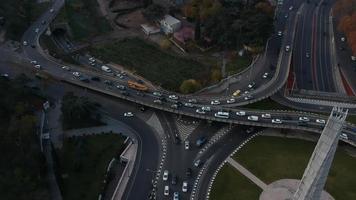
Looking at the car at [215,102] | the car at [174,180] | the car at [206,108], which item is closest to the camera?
the car at [174,180]

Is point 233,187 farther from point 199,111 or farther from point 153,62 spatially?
point 153,62

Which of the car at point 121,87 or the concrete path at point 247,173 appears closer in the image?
the concrete path at point 247,173

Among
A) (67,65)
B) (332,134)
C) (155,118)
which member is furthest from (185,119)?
(332,134)

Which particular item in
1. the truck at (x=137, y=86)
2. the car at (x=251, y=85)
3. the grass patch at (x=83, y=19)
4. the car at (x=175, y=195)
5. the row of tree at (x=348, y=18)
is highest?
the row of tree at (x=348, y=18)

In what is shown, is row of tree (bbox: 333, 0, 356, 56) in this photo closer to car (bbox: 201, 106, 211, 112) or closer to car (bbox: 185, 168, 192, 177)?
car (bbox: 201, 106, 211, 112)

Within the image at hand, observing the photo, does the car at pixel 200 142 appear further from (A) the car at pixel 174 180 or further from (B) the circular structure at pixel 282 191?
(B) the circular structure at pixel 282 191

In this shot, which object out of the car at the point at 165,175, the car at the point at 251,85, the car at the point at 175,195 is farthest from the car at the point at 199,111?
the car at the point at 175,195

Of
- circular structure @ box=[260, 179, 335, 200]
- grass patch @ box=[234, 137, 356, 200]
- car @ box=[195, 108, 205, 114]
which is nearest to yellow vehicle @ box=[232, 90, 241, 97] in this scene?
car @ box=[195, 108, 205, 114]
